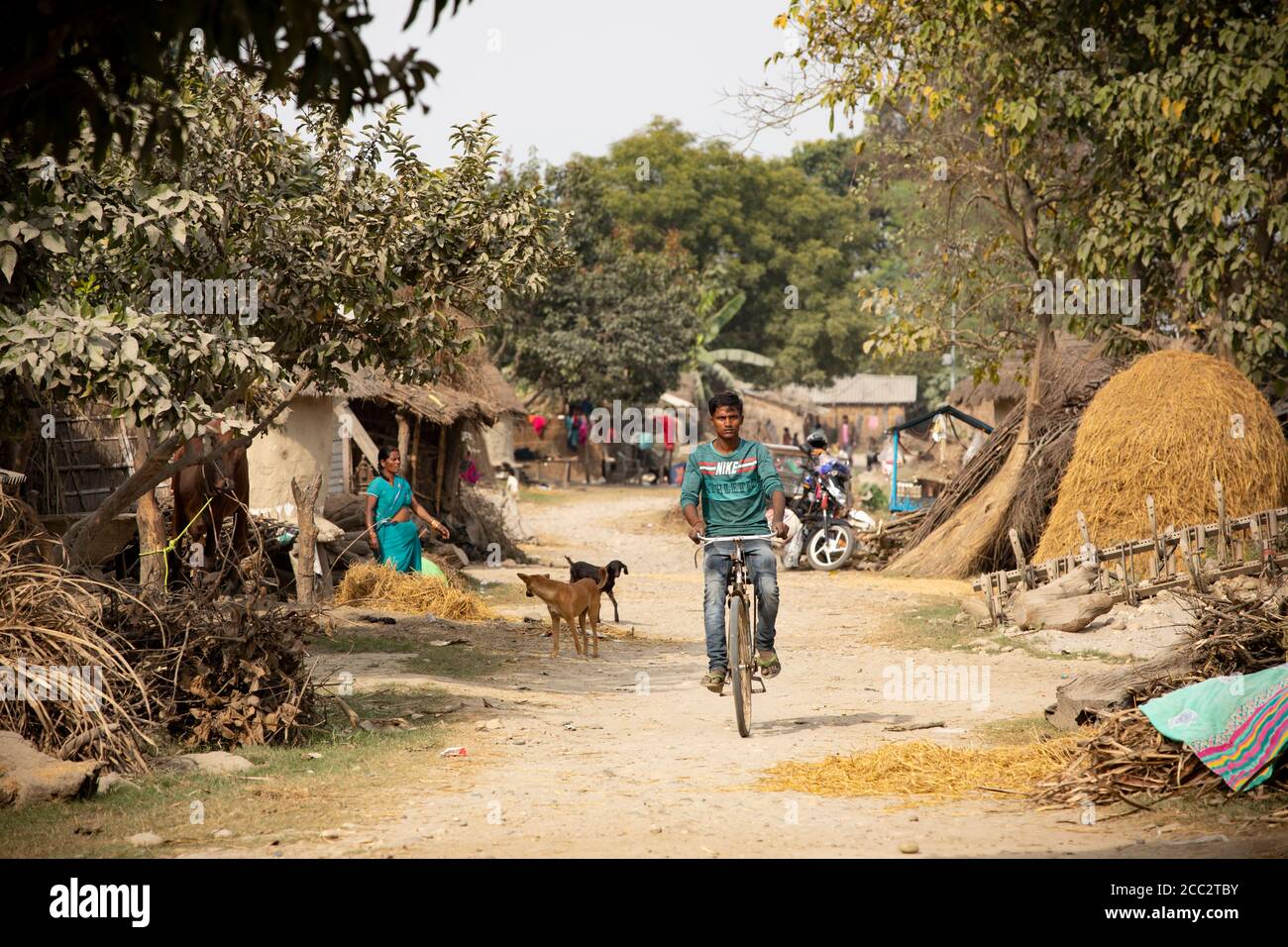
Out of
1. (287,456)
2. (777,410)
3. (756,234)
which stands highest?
(756,234)

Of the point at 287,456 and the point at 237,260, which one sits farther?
the point at 287,456

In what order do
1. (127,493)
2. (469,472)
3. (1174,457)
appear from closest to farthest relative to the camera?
(127,493) < (1174,457) < (469,472)

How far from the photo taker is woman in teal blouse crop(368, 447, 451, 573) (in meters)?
14.3

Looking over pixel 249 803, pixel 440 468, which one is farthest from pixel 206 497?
pixel 440 468

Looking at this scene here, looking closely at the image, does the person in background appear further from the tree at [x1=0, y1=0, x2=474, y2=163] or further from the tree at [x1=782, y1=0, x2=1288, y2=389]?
the tree at [x1=0, y1=0, x2=474, y2=163]

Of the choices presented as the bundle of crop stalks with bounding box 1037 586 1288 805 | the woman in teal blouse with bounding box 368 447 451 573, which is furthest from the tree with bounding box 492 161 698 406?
the bundle of crop stalks with bounding box 1037 586 1288 805

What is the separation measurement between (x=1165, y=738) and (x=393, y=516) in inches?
385

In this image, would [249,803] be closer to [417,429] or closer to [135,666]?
[135,666]

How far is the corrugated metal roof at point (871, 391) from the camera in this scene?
66.5 m

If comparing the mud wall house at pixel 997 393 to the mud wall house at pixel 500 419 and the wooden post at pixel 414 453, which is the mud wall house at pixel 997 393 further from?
the wooden post at pixel 414 453

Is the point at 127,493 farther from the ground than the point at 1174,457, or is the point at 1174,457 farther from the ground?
the point at 1174,457

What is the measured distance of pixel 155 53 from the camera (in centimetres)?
386

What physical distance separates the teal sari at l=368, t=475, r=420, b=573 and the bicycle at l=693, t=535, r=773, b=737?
21.7ft

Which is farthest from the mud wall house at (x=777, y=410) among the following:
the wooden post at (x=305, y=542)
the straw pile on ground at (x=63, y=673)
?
the straw pile on ground at (x=63, y=673)
